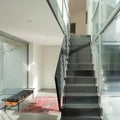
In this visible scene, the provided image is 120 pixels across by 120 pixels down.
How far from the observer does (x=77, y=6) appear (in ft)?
44.8

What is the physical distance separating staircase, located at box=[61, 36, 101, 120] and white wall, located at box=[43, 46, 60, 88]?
385cm

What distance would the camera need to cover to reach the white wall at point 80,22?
47.0 feet

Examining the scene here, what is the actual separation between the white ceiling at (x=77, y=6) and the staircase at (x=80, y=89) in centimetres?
622

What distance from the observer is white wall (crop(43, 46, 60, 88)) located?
11547mm

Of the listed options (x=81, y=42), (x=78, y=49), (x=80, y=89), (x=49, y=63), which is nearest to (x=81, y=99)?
(x=80, y=89)

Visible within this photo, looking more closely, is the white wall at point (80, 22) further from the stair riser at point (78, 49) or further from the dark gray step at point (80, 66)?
the dark gray step at point (80, 66)

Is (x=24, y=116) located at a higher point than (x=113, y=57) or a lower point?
lower

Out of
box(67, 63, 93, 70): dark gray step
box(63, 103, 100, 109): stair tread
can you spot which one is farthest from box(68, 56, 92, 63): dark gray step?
box(63, 103, 100, 109): stair tread

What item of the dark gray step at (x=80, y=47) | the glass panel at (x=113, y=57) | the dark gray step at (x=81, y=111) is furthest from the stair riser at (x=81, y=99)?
the dark gray step at (x=80, y=47)

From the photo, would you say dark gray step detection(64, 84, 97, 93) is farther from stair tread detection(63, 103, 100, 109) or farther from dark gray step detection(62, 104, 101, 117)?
dark gray step detection(62, 104, 101, 117)

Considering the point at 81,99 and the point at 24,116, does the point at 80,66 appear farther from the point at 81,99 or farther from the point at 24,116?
the point at 24,116

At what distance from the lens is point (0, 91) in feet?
21.9

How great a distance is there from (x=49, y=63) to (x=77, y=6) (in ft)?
15.2

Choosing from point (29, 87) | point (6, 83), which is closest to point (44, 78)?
point (29, 87)
